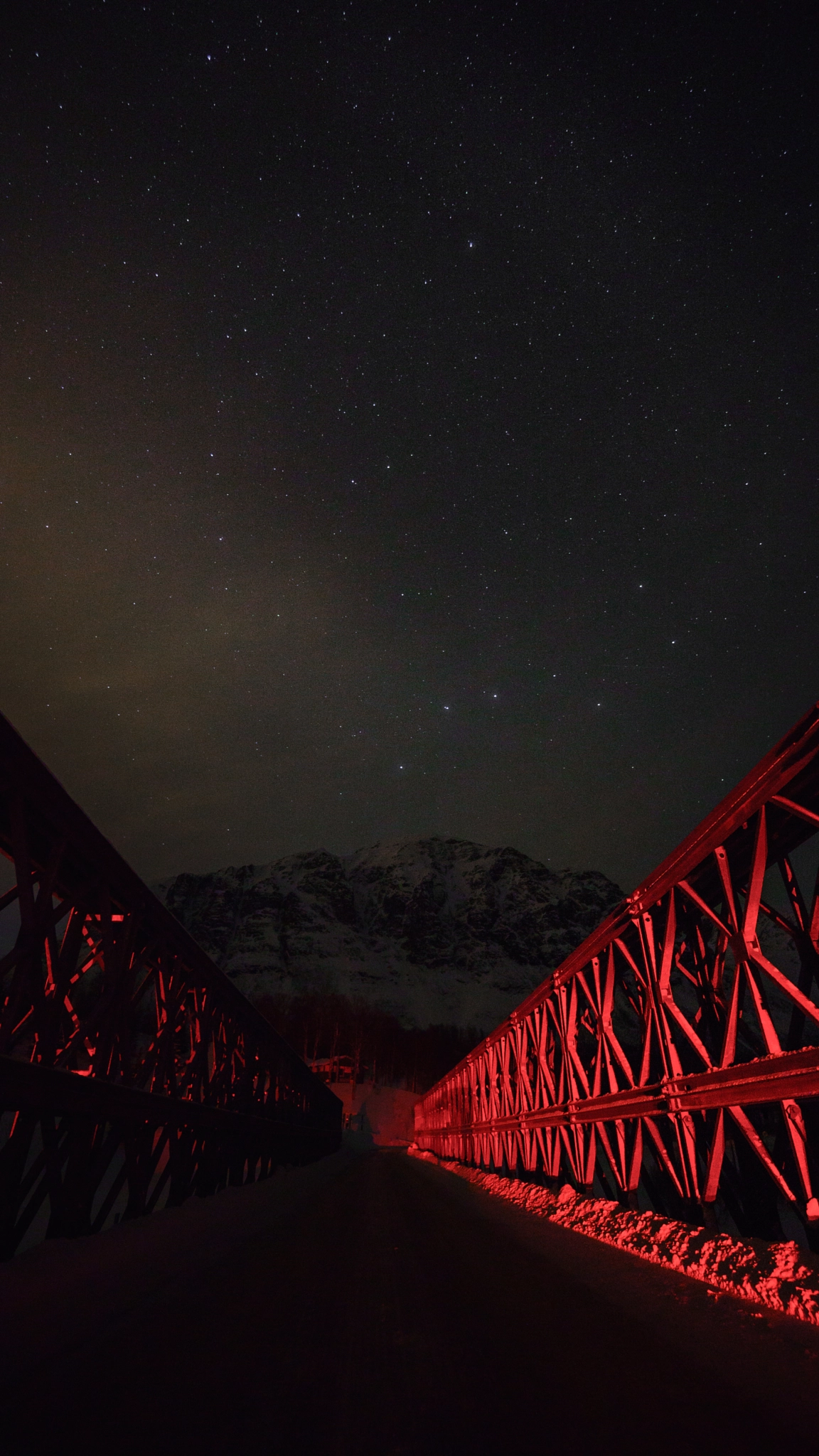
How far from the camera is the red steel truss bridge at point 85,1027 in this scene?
18.2 feet

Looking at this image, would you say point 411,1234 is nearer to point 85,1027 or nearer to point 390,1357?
point 85,1027

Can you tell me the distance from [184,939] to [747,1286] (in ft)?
25.7

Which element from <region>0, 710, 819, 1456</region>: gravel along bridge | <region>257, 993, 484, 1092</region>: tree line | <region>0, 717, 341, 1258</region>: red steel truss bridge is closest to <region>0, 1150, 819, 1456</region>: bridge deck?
<region>0, 710, 819, 1456</region>: gravel along bridge

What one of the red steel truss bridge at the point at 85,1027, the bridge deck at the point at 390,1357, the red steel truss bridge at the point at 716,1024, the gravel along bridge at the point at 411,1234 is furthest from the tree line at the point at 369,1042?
the bridge deck at the point at 390,1357

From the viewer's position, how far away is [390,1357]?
9.85 ft

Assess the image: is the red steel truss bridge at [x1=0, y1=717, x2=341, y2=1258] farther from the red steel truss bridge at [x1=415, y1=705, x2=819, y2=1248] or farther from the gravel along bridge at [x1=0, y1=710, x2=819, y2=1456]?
the red steel truss bridge at [x1=415, y1=705, x2=819, y2=1248]

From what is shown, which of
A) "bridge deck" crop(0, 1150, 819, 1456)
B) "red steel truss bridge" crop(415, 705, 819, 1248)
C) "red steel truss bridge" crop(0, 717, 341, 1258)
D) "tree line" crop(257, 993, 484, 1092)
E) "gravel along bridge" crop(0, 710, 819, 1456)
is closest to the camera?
"bridge deck" crop(0, 1150, 819, 1456)

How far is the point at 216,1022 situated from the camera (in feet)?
40.9

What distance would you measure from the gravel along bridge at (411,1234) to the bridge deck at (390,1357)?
0.06 feet

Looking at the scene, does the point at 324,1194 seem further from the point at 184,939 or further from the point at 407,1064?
the point at 407,1064

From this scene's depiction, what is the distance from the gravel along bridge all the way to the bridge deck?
19 mm

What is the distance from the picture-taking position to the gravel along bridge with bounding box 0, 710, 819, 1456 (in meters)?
2.44

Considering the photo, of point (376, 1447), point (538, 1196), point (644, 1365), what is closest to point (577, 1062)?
point (538, 1196)

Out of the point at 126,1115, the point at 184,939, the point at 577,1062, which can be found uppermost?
the point at 184,939
